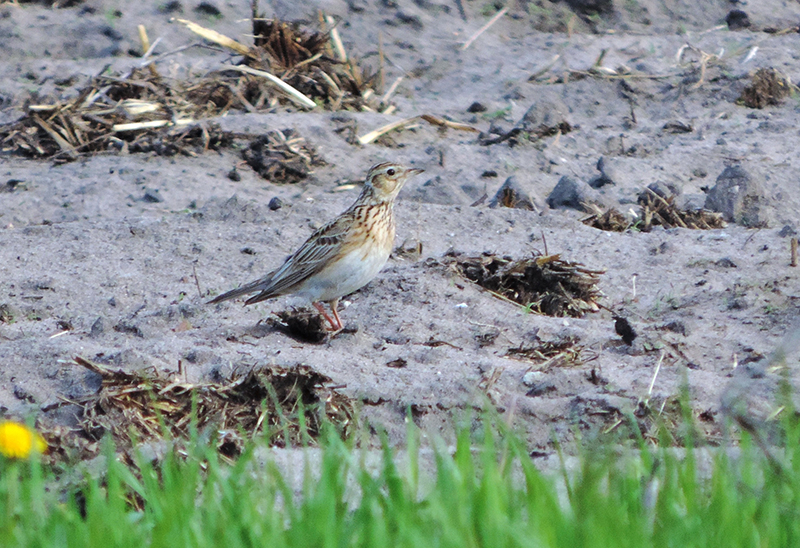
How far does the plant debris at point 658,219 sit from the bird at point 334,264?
6.08ft

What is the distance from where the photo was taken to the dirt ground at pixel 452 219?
461 centimetres

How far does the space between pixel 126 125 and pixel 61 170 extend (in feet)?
2.66

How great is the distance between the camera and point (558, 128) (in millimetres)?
9586

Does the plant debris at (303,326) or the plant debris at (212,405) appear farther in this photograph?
the plant debris at (303,326)

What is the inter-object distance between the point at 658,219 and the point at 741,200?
2.02 ft

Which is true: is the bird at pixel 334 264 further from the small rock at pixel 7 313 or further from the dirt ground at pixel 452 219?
the small rock at pixel 7 313

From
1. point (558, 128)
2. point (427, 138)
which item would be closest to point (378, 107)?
point (427, 138)

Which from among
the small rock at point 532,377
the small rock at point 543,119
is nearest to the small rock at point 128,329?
the small rock at point 532,377

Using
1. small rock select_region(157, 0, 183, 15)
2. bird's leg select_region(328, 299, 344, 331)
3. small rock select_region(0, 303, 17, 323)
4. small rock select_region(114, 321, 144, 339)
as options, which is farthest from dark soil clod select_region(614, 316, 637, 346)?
small rock select_region(157, 0, 183, 15)

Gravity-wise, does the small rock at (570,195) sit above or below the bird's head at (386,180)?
below

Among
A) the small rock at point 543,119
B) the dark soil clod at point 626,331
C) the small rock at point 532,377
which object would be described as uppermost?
the small rock at point 532,377

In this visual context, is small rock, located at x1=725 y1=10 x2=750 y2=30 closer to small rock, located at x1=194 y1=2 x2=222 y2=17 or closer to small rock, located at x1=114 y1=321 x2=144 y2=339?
small rock, located at x1=194 y1=2 x2=222 y2=17

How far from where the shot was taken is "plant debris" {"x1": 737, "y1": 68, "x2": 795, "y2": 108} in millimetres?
9914

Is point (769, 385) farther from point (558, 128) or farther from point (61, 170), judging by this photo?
point (61, 170)
